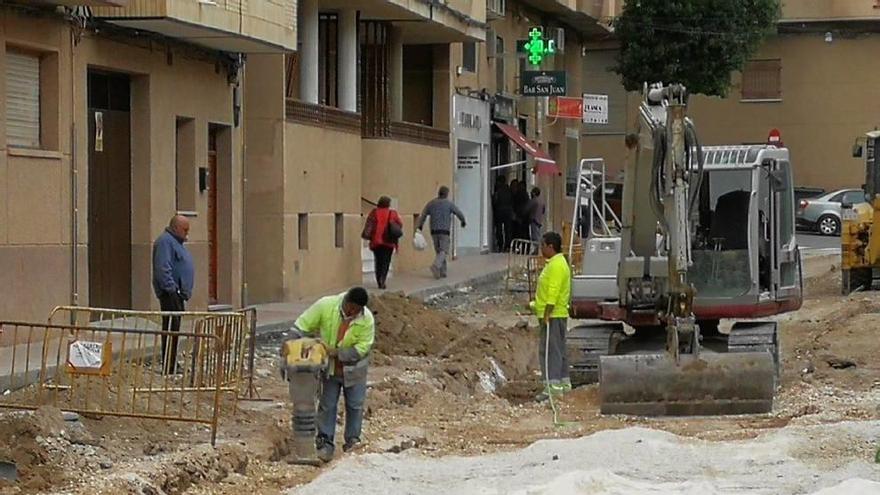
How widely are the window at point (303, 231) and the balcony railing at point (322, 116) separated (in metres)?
1.53

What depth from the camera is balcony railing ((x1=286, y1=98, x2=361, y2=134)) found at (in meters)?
26.9

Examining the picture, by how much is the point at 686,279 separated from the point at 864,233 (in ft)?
46.2

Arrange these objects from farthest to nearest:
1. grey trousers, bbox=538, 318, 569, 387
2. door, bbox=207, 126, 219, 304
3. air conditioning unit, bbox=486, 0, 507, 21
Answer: air conditioning unit, bbox=486, 0, 507, 21 < door, bbox=207, 126, 219, 304 < grey trousers, bbox=538, 318, 569, 387

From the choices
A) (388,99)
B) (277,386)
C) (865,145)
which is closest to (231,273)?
(277,386)

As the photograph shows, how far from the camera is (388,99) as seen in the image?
112 ft

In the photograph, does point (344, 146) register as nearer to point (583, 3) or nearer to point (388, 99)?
point (388, 99)

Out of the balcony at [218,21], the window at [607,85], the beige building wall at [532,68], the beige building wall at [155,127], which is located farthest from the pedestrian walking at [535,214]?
the window at [607,85]

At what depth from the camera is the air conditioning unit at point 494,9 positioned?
40.4 m

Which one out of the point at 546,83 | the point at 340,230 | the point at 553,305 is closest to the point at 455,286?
the point at 340,230

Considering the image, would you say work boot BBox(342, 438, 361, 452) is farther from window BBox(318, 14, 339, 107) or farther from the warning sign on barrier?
window BBox(318, 14, 339, 107)

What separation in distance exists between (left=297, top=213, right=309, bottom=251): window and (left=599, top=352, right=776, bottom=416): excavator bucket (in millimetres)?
12276

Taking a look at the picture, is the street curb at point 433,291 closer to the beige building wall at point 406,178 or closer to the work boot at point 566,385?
the beige building wall at point 406,178

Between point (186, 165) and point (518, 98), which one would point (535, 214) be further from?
point (186, 165)

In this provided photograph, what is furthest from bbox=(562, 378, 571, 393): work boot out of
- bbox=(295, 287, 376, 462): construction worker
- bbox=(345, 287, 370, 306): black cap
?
bbox=(345, 287, 370, 306): black cap
